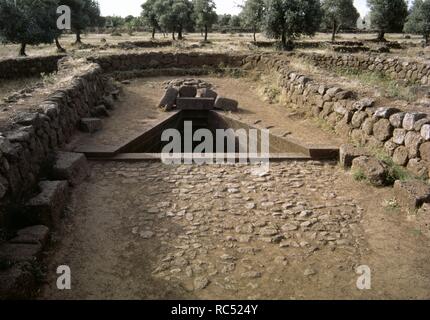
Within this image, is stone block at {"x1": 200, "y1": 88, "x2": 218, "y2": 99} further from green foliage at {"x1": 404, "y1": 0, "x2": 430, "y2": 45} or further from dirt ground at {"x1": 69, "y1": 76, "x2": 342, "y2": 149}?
green foliage at {"x1": 404, "y1": 0, "x2": 430, "y2": 45}

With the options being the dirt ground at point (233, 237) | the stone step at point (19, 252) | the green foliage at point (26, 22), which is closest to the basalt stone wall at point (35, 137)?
the stone step at point (19, 252)

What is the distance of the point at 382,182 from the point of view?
6.23 metres

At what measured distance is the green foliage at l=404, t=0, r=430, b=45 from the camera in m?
30.6

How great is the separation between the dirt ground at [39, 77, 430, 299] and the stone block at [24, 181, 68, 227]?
0.22 m

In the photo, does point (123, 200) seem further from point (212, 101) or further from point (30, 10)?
point (30, 10)

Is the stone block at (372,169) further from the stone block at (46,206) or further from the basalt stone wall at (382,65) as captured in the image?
the basalt stone wall at (382,65)

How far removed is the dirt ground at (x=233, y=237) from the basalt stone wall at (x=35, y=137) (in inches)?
A: 28.6

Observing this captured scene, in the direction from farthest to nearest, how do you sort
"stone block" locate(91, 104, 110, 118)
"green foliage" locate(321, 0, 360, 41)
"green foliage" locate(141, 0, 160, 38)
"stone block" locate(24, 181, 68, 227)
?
"green foliage" locate(141, 0, 160, 38)
"green foliage" locate(321, 0, 360, 41)
"stone block" locate(91, 104, 110, 118)
"stone block" locate(24, 181, 68, 227)

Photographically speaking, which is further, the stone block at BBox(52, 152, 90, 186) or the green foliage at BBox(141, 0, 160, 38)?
the green foliage at BBox(141, 0, 160, 38)

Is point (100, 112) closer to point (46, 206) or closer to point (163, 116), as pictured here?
point (163, 116)

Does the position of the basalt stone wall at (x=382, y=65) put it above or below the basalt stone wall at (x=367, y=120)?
above

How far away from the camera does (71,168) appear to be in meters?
6.16

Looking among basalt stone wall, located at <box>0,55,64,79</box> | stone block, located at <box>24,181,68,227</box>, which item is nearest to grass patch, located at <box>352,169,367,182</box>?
stone block, located at <box>24,181,68,227</box>

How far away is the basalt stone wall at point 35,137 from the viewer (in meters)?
4.86
